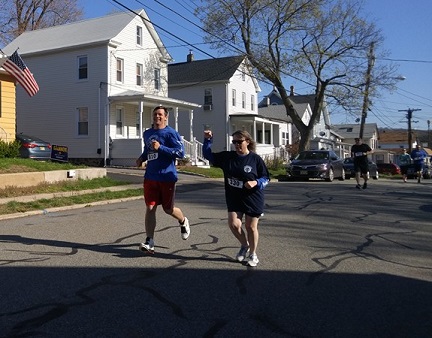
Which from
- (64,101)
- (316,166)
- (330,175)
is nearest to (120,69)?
(64,101)

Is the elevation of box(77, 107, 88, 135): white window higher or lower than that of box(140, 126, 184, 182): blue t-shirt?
higher

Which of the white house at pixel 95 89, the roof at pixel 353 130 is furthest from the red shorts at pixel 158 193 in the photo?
the roof at pixel 353 130

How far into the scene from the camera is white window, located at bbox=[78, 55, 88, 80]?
2685 centimetres

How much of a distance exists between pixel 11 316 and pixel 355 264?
13.0ft

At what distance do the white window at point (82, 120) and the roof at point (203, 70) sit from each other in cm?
1276

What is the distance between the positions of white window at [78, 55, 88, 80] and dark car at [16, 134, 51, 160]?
8.17 metres

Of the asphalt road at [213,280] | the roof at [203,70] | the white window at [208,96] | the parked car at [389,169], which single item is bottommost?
the asphalt road at [213,280]

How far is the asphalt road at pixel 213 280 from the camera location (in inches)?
158

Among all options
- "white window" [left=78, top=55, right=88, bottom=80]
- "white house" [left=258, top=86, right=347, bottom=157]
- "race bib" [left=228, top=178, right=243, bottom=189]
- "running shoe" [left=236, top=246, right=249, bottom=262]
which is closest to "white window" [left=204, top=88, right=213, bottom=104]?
"white house" [left=258, top=86, right=347, bottom=157]

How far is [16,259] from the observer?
6.16 metres

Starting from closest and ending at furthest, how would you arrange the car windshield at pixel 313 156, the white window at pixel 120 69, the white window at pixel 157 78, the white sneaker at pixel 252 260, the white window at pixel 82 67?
the white sneaker at pixel 252 260 → the car windshield at pixel 313 156 → the white window at pixel 82 67 → the white window at pixel 120 69 → the white window at pixel 157 78

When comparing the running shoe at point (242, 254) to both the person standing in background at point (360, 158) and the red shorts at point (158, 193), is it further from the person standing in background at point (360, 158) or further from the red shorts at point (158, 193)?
the person standing in background at point (360, 158)

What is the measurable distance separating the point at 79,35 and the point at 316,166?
1592cm

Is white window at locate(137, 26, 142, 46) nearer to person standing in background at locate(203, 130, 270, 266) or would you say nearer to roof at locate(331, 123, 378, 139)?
person standing in background at locate(203, 130, 270, 266)
